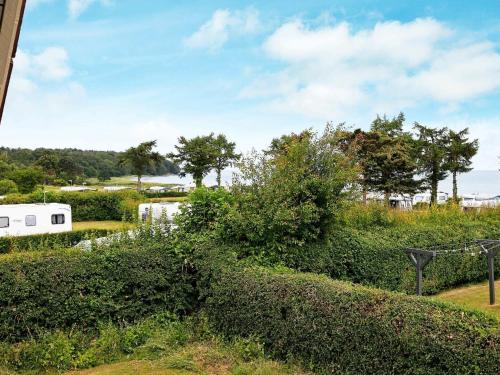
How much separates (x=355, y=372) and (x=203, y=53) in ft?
25.4

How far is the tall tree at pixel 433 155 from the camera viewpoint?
34.8m

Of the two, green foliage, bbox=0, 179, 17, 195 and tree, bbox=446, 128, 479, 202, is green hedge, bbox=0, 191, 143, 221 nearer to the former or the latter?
green foliage, bbox=0, 179, 17, 195

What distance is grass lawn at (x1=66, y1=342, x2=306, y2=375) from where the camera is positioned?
5.77 m

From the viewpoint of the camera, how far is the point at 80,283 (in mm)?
7199

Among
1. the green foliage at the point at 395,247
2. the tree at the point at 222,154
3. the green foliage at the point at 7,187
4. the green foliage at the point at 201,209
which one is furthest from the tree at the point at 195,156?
the green foliage at the point at 201,209

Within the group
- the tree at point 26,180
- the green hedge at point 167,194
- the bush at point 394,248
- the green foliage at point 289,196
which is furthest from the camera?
the tree at point 26,180

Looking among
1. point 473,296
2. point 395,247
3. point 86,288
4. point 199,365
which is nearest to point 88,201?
point 395,247

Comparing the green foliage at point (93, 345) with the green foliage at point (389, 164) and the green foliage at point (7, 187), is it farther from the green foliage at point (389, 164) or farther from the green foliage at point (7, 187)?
the green foliage at point (7, 187)

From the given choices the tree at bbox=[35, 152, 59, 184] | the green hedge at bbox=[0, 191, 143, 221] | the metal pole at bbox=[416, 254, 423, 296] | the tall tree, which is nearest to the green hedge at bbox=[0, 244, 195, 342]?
the metal pole at bbox=[416, 254, 423, 296]

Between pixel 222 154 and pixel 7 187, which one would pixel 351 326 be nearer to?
pixel 222 154

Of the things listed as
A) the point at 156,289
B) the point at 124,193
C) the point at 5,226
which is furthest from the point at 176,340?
the point at 124,193

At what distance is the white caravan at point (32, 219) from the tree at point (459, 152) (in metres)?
27.9

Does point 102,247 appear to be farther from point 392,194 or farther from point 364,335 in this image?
point 392,194

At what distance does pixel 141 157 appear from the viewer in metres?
50.6
